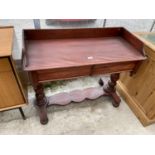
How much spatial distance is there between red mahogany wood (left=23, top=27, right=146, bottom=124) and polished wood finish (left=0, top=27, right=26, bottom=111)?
0.38 feet

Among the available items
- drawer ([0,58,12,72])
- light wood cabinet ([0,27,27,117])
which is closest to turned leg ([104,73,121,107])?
light wood cabinet ([0,27,27,117])

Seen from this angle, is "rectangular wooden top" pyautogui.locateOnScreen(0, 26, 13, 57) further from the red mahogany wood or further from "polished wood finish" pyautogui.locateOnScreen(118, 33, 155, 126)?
"polished wood finish" pyautogui.locateOnScreen(118, 33, 155, 126)

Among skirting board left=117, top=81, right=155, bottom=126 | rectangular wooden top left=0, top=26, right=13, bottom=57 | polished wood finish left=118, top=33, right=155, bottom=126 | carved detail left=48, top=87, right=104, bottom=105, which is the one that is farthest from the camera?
carved detail left=48, top=87, right=104, bottom=105

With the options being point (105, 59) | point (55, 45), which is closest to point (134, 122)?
point (105, 59)

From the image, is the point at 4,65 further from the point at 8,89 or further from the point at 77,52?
the point at 77,52

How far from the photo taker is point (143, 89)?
5.28 ft

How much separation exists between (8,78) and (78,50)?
1.99 ft

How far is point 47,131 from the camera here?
61.9 inches

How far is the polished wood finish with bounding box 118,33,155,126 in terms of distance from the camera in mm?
1431

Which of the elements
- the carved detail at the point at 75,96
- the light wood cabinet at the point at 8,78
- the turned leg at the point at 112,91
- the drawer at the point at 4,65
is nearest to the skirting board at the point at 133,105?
the turned leg at the point at 112,91

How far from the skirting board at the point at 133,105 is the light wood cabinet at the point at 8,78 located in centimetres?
120

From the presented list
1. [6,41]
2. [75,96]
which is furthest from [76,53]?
[75,96]
